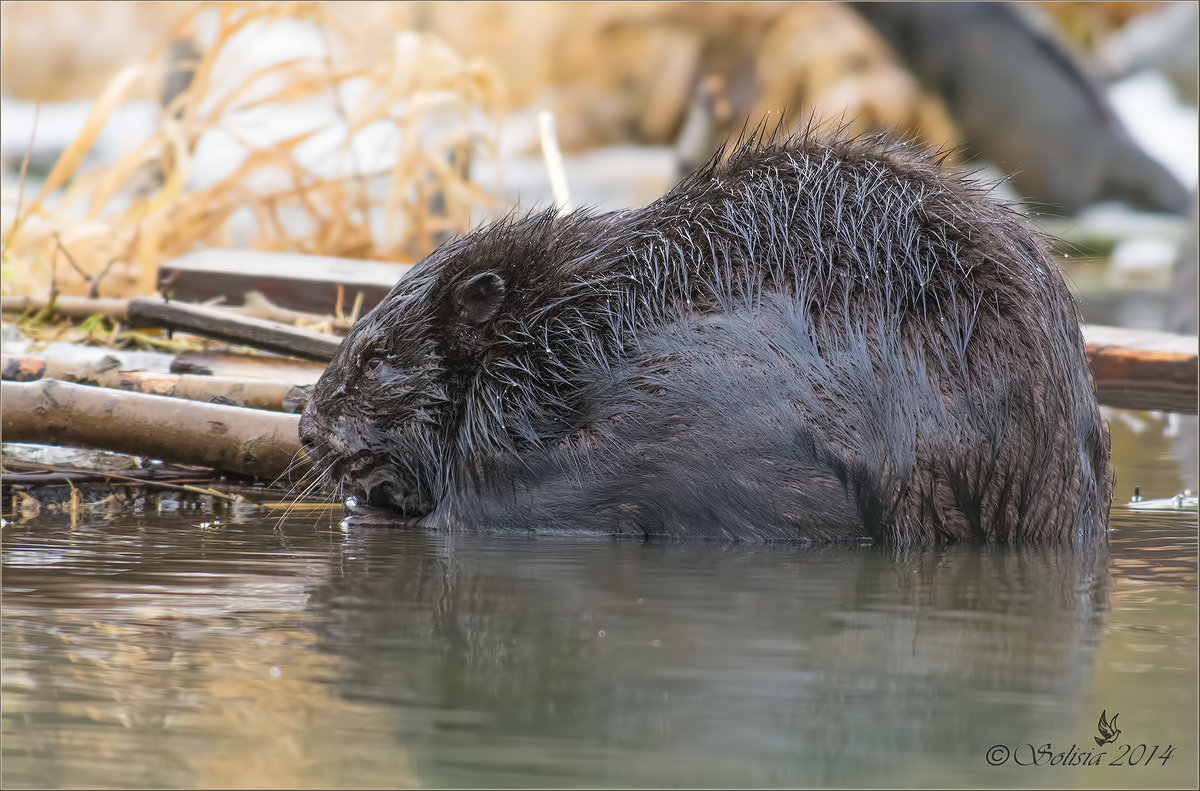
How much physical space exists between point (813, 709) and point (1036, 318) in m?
1.83

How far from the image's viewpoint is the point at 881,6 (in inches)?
566

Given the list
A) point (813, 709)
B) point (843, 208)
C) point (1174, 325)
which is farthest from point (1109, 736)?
point (1174, 325)

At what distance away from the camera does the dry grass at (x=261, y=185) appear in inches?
301

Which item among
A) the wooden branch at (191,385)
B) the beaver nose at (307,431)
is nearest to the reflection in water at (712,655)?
the beaver nose at (307,431)

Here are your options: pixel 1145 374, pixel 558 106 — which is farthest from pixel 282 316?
pixel 558 106

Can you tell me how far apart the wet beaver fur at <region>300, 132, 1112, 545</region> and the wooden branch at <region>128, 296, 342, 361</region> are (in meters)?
0.86

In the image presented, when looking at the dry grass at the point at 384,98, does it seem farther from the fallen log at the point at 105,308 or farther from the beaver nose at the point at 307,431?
the beaver nose at the point at 307,431

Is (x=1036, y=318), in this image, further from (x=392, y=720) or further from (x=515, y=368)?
(x=392, y=720)

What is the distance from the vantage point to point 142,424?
406cm

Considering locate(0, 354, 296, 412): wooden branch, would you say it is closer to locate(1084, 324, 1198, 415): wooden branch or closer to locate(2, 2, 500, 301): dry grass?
locate(2, 2, 500, 301): dry grass

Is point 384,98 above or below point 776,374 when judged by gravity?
above

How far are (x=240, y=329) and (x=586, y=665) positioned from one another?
297 centimetres

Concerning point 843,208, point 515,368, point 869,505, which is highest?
point 843,208

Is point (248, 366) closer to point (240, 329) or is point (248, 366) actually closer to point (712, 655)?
point (240, 329)
